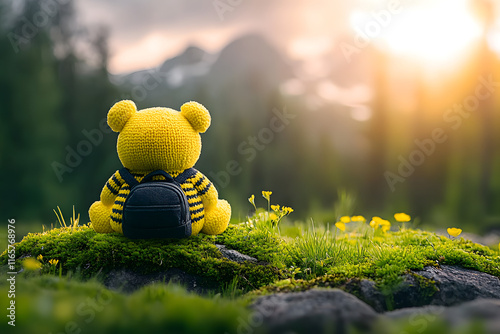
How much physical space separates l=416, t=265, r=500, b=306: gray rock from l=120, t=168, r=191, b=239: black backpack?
220 centimetres

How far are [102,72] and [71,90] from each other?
989 mm

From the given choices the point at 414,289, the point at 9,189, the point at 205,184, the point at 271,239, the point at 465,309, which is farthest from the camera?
the point at 9,189

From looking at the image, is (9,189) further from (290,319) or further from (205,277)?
(290,319)

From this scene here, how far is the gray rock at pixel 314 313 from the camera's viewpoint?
2111mm

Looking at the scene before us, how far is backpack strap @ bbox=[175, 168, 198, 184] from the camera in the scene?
3.79 metres

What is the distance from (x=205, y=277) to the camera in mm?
3682

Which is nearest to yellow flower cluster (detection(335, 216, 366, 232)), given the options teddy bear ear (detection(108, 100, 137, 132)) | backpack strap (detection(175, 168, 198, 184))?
backpack strap (detection(175, 168, 198, 184))

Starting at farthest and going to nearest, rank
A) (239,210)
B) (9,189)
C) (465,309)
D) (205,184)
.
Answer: (9,189)
(239,210)
(205,184)
(465,309)

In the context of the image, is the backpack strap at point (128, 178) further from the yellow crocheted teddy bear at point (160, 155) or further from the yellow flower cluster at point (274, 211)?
the yellow flower cluster at point (274, 211)

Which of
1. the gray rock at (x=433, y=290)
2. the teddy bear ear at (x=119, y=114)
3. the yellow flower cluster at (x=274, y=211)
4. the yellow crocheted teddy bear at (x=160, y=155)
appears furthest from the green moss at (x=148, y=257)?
the teddy bear ear at (x=119, y=114)

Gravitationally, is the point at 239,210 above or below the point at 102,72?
below

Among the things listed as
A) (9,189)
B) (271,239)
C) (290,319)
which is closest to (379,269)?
(271,239)

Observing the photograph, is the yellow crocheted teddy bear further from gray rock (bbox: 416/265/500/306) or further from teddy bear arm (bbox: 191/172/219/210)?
gray rock (bbox: 416/265/500/306)

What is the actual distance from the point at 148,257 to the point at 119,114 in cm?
140
